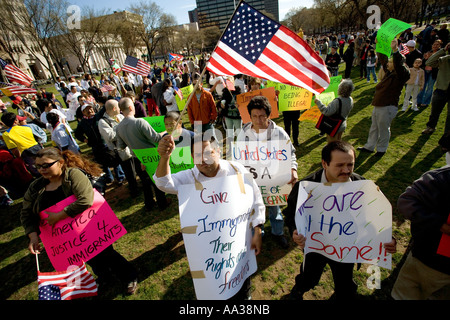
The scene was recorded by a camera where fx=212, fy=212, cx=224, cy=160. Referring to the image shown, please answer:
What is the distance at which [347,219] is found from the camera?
192 centimetres

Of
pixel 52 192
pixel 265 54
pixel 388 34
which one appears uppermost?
pixel 388 34

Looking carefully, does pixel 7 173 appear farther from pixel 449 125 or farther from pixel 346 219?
pixel 449 125

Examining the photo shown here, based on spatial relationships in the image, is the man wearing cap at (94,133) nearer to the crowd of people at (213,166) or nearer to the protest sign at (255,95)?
the crowd of people at (213,166)

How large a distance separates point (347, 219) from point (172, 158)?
306cm

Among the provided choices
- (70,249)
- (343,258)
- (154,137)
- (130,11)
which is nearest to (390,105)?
(343,258)

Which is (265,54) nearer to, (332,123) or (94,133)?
(332,123)

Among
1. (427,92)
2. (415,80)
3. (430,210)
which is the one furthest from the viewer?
(427,92)

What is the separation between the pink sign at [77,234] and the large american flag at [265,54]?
2.22 m

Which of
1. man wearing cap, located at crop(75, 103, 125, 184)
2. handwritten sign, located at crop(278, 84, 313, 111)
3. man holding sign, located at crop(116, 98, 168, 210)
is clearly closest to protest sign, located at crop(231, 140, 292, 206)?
man holding sign, located at crop(116, 98, 168, 210)

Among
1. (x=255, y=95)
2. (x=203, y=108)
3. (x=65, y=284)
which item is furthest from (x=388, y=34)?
(x=65, y=284)

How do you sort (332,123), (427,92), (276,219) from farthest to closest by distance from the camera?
A: (427,92) < (332,123) < (276,219)

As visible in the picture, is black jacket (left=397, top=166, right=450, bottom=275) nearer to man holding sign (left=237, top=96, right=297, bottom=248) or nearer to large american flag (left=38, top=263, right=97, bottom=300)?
man holding sign (left=237, top=96, right=297, bottom=248)

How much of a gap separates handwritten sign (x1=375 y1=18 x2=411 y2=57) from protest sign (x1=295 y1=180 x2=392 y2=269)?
3.71 meters

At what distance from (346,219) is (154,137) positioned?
329cm
